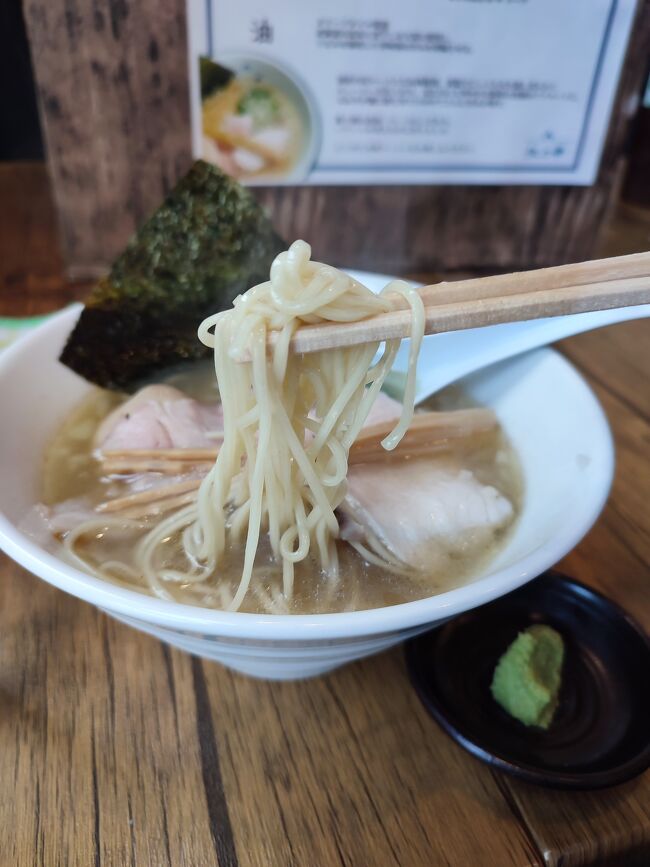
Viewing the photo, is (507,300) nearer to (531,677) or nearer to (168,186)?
(531,677)

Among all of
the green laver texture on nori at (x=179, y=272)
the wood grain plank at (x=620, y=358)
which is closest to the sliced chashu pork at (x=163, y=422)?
the green laver texture on nori at (x=179, y=272)

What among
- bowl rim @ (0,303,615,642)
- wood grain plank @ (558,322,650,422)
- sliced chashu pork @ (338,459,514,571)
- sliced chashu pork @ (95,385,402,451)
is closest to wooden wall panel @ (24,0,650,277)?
wood grain plank @ (558,322,650,422)

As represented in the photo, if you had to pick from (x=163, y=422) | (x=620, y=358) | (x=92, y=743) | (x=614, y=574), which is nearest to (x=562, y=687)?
(x=614, y=574)

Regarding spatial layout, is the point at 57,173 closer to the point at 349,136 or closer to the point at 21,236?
the point at 21,236

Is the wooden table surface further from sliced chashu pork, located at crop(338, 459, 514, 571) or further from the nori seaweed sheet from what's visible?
the nori seaweed sheet

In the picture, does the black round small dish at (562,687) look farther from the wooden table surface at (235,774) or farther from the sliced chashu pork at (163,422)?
the sliced chashu pork at (163,422)
